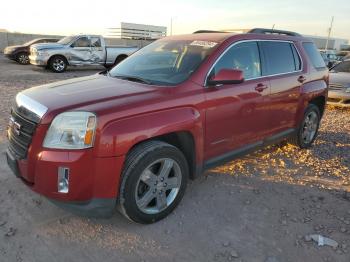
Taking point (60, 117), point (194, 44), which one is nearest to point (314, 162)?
point (194, 44)

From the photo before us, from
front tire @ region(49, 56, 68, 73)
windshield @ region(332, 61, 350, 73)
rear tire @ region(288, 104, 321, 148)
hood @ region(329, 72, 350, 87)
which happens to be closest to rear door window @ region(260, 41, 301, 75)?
rear tire @ region(288, 104, 321, 148)

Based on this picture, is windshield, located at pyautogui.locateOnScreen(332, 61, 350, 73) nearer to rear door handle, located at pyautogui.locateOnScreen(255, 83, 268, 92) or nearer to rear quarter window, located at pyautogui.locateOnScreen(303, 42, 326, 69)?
rear quarter window, located at pyautogui.locateOnScreen(303, 42, 326, 69)

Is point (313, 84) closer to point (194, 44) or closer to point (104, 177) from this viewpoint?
point (194, 44)

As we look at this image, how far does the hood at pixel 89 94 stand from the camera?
10.3 ft

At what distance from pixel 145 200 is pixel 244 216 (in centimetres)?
107

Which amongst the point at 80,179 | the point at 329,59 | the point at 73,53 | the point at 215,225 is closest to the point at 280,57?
the point at 215,225

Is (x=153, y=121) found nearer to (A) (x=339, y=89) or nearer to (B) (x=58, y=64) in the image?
(A) (x=339, y=89)

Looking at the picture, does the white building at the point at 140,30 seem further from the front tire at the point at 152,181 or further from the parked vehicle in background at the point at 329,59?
the front tire at the point at 152,181

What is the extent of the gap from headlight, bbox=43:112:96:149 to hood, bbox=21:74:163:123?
81 mm

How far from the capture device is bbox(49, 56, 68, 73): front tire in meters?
16.3

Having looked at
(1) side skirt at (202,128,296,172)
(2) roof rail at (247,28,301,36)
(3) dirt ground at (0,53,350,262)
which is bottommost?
(3) dirt ground at (0,53,350,262)

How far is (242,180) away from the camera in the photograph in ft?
15.1

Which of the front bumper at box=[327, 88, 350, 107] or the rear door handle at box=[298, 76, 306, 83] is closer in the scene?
the rear door handle at box=[298, 76, 306, 83]

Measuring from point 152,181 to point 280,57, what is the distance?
2768 mm
